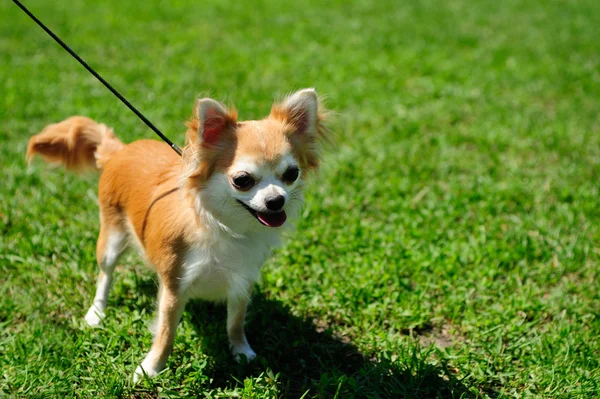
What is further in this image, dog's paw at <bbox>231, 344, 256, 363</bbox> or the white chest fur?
dog's paw at <bbox>231, 344, 256, 363</bbox>

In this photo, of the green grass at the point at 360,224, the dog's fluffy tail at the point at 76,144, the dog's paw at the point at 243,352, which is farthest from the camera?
the dog's fluffy tail at the point at 76,144

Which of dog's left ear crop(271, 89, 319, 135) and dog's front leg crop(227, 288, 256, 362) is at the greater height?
dog's left ear crop(271, 89, 319, 135)

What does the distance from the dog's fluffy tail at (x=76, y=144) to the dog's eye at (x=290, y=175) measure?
139 centimetres

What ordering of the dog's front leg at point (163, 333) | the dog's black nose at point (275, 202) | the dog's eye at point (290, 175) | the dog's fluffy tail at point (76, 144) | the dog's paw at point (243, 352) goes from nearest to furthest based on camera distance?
1. the dog's black nose at point (275, 202)
2. the dog's eye at point (290, 175)
3. the dog's front leg at point (163, 333)
4. the dog's paw at point (243, 352)
5. the dog's fluffy tail at point (76, 144)

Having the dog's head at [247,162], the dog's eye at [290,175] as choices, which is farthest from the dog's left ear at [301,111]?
the dog's eye at [290,175]

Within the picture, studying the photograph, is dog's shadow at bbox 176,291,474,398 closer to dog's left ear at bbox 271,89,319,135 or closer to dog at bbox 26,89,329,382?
dog at bbox 26,89,329,382

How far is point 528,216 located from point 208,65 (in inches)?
185

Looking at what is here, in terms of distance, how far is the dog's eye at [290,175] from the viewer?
2742 millimetres

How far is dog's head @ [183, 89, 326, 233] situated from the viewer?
8.73ft

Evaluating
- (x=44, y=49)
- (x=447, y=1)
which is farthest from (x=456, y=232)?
(x=447, y=1)

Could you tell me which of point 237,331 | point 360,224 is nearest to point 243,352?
point 237,331

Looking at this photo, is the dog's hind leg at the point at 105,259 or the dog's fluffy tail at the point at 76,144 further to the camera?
the dog's fluffy tail at the point at 76,144

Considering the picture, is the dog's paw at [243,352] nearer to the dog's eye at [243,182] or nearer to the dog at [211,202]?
the dog at [211,202]

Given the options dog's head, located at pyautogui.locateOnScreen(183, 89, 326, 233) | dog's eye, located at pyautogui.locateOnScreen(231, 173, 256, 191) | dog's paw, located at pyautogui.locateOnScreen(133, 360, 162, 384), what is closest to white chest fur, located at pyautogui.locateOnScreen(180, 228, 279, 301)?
dog's head, located at pyautogui.locateOnScreen(183, 89, 326, 233)
